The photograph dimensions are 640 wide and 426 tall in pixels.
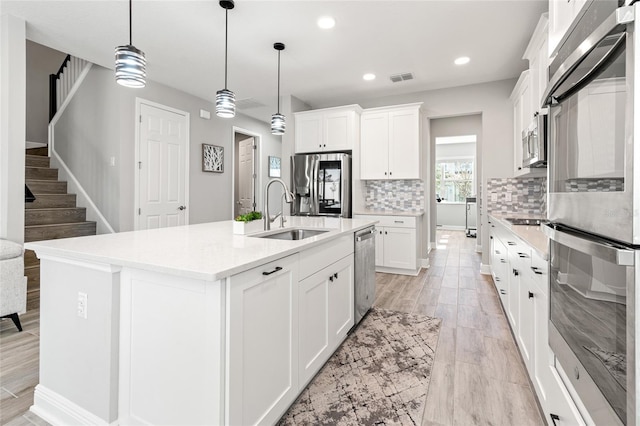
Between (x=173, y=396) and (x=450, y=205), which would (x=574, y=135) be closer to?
(x=173, y=396)

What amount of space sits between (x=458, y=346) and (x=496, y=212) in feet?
8.80

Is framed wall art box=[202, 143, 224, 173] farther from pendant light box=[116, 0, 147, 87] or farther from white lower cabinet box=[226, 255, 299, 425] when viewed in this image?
white lower cabinet box=[226, 255, 299, 425]

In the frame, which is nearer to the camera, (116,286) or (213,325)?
(213,325)

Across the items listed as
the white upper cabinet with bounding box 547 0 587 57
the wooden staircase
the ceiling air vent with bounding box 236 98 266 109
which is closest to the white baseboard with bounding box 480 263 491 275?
the white upper cabinet with bounding box 547 0 587 57

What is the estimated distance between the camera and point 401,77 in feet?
14.3

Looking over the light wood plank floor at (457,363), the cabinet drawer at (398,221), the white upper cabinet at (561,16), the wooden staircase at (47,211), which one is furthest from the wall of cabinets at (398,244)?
the wooden staircase at (47,211)

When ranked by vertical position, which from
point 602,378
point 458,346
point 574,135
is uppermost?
point 574,135

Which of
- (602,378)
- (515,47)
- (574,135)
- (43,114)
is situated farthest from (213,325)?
(43,114)

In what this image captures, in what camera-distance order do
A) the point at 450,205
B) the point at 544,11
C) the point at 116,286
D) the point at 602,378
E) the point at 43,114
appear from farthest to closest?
the point at 450,205 → the point at 43,114 → the point at 544,11 → the point at 116,286 → the point at 602,378

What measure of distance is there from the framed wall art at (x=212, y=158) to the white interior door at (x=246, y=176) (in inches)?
54.3

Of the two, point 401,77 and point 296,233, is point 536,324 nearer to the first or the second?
point 296,233

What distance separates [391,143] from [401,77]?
90cm

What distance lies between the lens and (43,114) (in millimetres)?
5516

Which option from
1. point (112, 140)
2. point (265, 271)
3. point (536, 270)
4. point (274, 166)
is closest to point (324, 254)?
point (265, 271)
